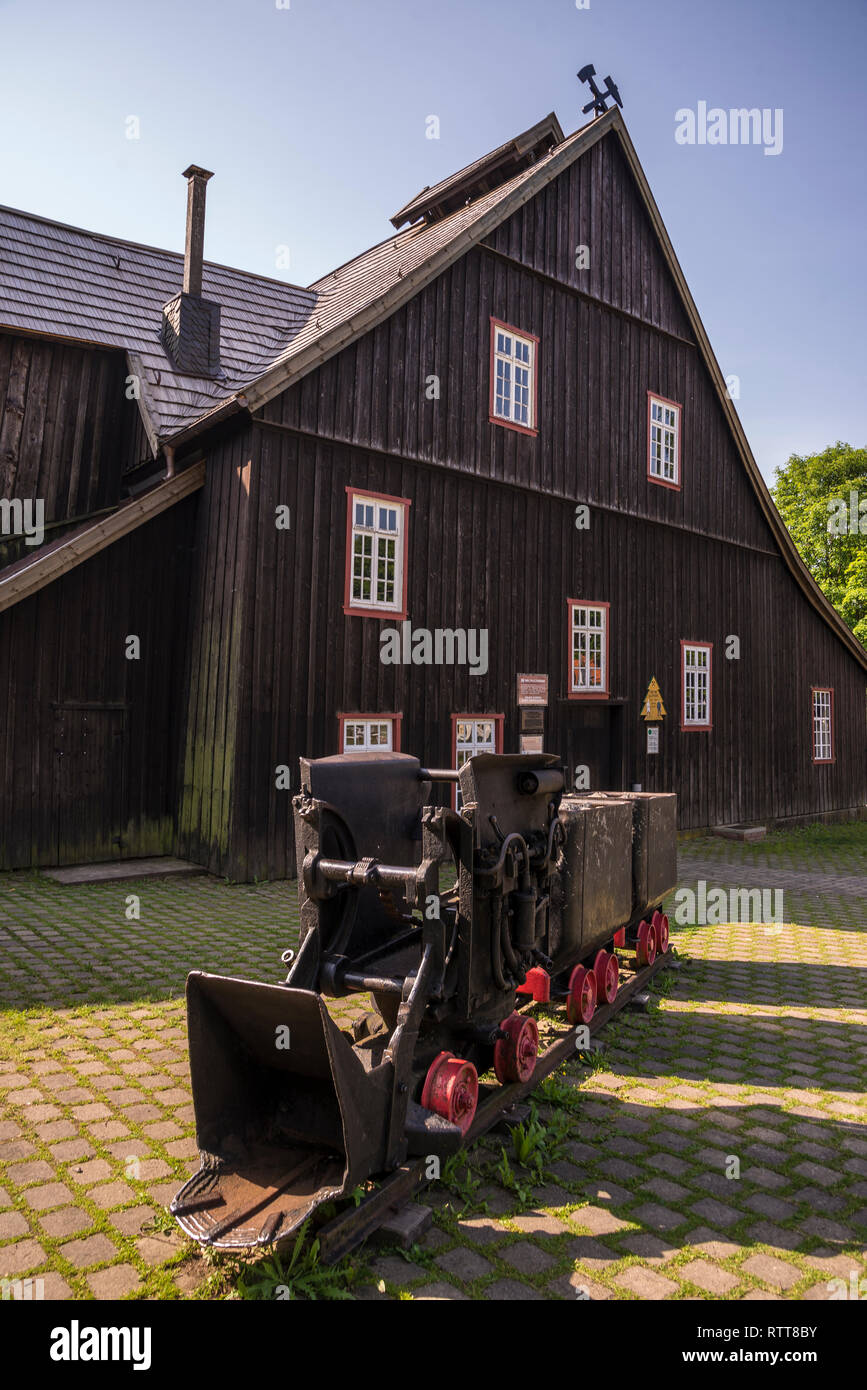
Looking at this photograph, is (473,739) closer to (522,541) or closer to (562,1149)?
(522,541)

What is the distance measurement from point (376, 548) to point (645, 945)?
676 centimetres

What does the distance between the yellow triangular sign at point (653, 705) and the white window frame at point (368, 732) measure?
5657 millimetres

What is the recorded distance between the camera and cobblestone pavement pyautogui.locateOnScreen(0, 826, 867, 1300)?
308cm

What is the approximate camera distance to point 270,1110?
3.52 meters

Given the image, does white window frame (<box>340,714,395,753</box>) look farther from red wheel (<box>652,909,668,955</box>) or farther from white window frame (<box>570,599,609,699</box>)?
red wheel (<box>652,909,668,955</box>)

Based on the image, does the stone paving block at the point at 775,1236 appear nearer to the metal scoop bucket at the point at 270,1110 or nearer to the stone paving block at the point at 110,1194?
the metal scoop bucket at the point at 270,1110

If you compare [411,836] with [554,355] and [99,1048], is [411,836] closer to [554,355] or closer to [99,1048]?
[99,1048]

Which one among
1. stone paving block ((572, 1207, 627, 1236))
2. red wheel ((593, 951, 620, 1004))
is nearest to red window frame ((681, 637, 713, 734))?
red wheel ((593, 951, 620, 1004))

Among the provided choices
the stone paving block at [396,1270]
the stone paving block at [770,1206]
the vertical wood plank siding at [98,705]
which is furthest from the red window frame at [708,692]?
the stone paving block at [396,1270]

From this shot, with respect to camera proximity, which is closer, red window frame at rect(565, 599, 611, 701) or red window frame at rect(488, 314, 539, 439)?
red window frame at rect(488, 314, 539, 439)

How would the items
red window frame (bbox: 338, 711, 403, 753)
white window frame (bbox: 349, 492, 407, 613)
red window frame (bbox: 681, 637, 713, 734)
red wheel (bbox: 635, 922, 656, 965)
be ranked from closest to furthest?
red wheel (bbox: 635, 922, 656, 965) < red window frame (bbox: 338, 711, 403, 753) < white window frame (bbox: 349, 492, 407, 613) < red window frame (bbox: 681, 637, 713, 734)

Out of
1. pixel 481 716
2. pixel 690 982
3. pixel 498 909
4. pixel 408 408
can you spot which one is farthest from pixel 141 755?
pixel 498 909

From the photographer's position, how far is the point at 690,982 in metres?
7.00

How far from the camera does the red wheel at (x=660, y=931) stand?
7227 mm
